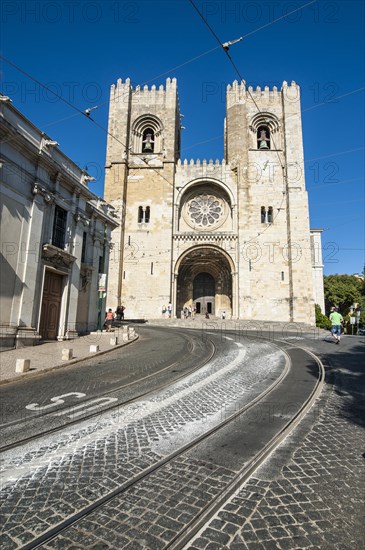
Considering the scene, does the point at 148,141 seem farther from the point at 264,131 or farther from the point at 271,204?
the point at 271,204

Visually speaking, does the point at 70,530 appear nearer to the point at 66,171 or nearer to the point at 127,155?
the point at 66,171

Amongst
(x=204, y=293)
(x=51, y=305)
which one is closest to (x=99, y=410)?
(x=51, y=305)

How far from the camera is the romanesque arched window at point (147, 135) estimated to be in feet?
113

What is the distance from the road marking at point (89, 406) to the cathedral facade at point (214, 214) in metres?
24.3

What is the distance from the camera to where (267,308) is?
29.0 m

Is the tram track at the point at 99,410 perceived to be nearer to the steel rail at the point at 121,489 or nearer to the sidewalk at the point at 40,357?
the steel rail at the point at 121,489

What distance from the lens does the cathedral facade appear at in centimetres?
2966

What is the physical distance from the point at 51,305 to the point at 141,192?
21449 millimetres

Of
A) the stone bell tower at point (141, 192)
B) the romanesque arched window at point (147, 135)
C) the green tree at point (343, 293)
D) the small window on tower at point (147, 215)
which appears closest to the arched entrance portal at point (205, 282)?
the stone bell tower at point (141, 192)

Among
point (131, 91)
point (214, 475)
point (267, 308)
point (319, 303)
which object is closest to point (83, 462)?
point (214, 475)

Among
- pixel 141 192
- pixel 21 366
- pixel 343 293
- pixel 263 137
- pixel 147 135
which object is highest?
pixel 147 135

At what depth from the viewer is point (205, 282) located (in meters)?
35.1

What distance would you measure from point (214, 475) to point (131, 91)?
40381mm

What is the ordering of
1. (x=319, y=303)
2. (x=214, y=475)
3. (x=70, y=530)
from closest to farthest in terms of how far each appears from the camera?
(x=70, y=530) → (x=214, y=475) → (x=319, y=303)
